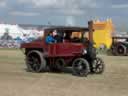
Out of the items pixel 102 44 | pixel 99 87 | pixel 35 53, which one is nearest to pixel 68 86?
pixel 99 87

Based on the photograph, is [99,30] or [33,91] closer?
[33,91]

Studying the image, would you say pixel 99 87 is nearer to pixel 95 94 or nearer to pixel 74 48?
pixel 95 94

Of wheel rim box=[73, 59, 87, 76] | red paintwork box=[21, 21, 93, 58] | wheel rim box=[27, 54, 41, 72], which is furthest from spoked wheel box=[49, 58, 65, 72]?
wheel rim box=[73, 59, 87, 76]

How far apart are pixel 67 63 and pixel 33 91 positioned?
5.70m

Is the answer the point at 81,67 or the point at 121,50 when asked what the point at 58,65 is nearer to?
the point at 81,67

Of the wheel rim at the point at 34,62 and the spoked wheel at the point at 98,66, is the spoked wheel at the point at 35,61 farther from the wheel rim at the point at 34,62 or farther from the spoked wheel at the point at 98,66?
the spoked wheel at the point at 98,66

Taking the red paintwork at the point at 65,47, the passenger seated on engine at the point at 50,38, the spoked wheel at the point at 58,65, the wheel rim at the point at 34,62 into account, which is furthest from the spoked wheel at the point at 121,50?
the passenger seated on engine at the point at 50,38

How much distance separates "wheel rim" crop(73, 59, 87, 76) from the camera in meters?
17.7

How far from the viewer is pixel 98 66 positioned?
61.8 ft

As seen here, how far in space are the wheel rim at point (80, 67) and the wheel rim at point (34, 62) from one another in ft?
6.55

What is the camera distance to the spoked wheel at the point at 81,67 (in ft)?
57.8

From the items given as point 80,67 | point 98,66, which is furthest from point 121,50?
point 80,67

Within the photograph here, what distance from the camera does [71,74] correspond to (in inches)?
734

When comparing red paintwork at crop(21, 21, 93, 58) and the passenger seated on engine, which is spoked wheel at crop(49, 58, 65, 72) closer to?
red paintwork at crop(21, 21, 93, 58)
